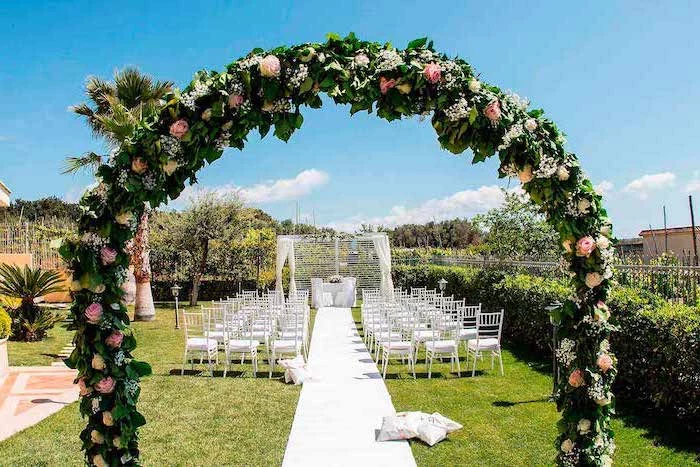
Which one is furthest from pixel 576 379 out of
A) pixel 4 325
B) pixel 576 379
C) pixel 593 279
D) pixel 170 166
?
pixel 4 325

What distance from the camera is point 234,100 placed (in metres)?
3.26

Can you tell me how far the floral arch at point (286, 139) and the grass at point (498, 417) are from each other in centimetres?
167

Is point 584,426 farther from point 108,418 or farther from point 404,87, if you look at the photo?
point 108,418

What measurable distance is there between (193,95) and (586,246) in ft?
8.33

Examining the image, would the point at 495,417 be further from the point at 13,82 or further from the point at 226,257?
the point at 226,257

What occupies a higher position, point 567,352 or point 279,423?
point 567,352

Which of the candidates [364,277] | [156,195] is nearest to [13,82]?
[364,277]

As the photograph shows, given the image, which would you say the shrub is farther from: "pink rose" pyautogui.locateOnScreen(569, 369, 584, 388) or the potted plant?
"pink rose" pyautogui.locateOnScreen(569, 369, 584, 388)

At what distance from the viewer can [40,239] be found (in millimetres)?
20297

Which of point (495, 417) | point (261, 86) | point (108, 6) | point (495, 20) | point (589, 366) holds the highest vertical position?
point (108, 6)

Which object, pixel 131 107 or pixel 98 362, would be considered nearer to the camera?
pixel 98 362

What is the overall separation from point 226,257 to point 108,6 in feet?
41.6

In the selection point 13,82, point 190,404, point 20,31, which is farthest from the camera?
point 13,82

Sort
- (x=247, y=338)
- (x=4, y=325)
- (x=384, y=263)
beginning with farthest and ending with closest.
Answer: (x=384, y=263) → (x=247, y=338) → (x=4, y=325)
